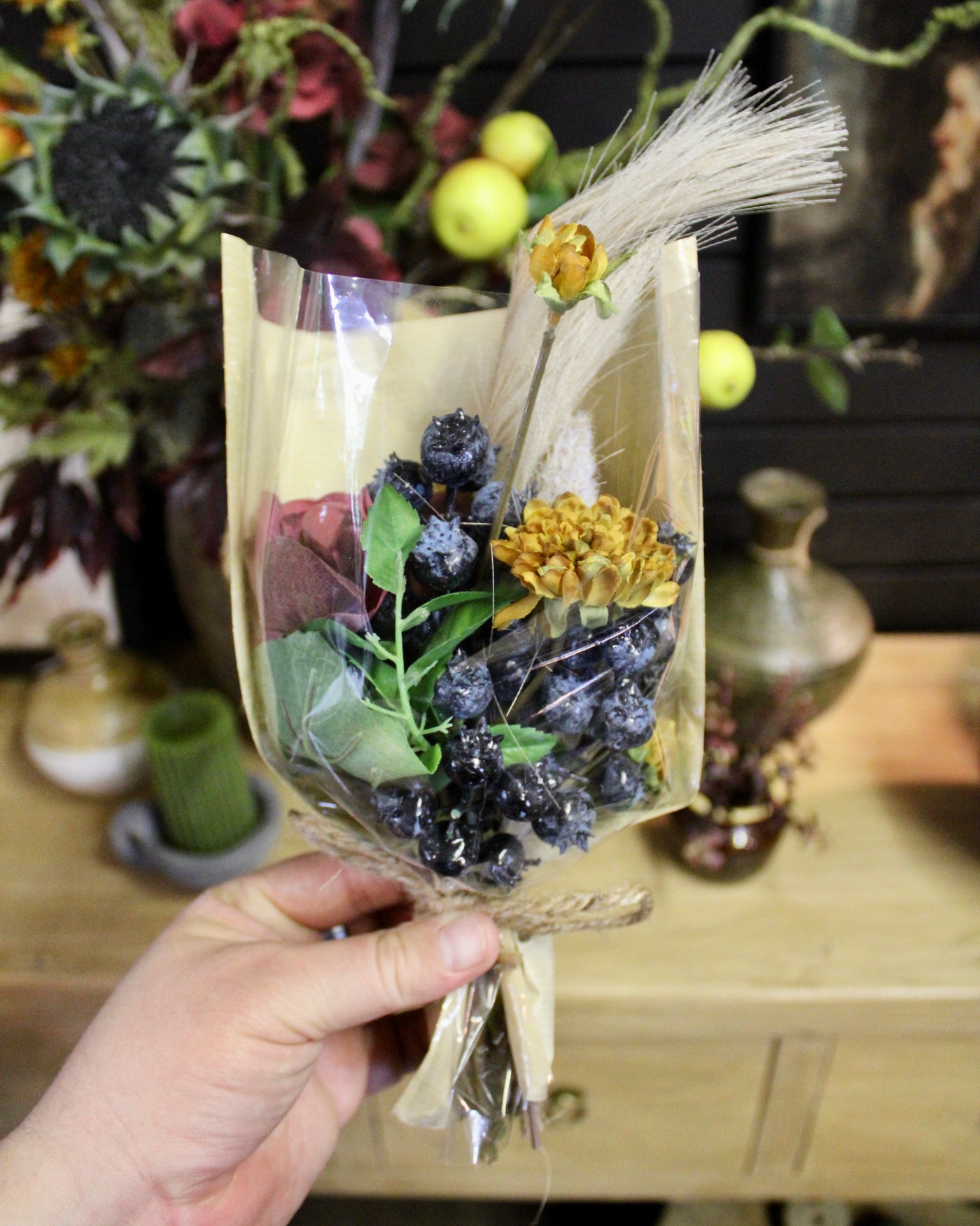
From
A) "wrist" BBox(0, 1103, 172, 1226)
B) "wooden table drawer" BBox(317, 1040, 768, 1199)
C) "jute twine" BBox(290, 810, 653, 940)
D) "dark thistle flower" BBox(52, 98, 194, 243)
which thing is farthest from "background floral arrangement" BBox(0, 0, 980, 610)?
"wooden table drawer" BBox(317, 1040, 768, 1199)

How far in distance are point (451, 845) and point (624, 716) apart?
12 centimetres

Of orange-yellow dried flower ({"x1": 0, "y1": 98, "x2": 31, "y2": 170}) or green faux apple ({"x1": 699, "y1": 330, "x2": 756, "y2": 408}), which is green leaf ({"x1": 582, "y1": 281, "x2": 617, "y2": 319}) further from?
orange-yellow dried flower ({"x1": 0, "y1": 98, "x2": 31, "y2": 170})

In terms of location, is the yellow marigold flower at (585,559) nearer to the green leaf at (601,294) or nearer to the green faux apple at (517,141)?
the green leaf at (601,294)

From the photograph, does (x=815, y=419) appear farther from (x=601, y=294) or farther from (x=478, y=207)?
(x=601, y=294)

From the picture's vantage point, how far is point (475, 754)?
41 cm

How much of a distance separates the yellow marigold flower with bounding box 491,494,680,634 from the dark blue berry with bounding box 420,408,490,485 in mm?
36

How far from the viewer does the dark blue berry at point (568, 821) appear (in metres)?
0.44

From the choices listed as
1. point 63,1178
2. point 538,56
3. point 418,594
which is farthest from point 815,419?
point 63,1178

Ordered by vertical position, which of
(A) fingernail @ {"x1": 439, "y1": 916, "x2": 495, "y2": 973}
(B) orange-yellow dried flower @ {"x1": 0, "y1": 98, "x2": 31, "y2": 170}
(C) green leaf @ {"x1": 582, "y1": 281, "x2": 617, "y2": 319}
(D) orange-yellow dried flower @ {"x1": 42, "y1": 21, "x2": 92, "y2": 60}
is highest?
(D) orange-yellow dried flower @ {"x1": 42, "y1": 21, "x2": 92, "y2": 60}

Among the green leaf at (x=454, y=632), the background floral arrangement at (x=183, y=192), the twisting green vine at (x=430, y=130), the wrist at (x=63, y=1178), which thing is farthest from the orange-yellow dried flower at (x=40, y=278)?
the wrist at (x=63, y=1178)

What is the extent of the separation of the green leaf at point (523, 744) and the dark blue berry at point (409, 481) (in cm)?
12

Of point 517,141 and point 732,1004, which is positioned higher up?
point 517,141

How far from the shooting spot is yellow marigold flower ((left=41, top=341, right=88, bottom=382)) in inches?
27.7

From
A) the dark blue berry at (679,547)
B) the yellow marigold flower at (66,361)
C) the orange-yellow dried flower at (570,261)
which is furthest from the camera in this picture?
the yellow marigold flower at (66,361)
